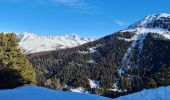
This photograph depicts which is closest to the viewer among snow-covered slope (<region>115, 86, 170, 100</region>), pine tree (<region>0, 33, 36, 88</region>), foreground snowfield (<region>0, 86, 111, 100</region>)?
snow-covered slope (<region>115, 86, 170, 100</region>)

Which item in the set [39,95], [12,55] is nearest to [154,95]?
[39,95]

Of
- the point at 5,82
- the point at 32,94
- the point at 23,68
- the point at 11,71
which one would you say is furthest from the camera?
the point at 23,68

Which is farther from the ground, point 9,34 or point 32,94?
point 9,34

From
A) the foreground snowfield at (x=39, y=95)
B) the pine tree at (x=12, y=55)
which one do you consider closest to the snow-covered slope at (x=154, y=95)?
the foreground snowfield at (x=39, y=95)

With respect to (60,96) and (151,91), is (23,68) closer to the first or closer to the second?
(60,96)

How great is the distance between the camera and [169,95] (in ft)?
81.0

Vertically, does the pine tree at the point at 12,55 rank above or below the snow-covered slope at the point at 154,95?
above

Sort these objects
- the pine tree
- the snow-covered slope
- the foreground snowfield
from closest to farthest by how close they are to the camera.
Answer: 1. the snow-covered slope
2. the foreground snowfield
3. the pine tree

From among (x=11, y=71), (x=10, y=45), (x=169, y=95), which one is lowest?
(x=169, y=95)

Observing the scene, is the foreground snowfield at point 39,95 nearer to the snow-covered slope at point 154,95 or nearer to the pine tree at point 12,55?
the snow-covered slope at point 154,95

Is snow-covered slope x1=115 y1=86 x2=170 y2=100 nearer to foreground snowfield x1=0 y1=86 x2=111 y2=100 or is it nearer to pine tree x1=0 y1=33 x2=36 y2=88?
foreground snowfield x1=0 y1=86 x2=111 y2=100

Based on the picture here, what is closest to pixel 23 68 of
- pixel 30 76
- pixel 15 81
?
pixel 30 76

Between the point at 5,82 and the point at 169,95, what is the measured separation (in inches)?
963

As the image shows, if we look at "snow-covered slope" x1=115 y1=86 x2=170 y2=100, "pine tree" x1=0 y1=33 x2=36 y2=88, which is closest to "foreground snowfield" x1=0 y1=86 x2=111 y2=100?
"snow-covered slope" x1=115 y1=86 x2=170 y2=100
